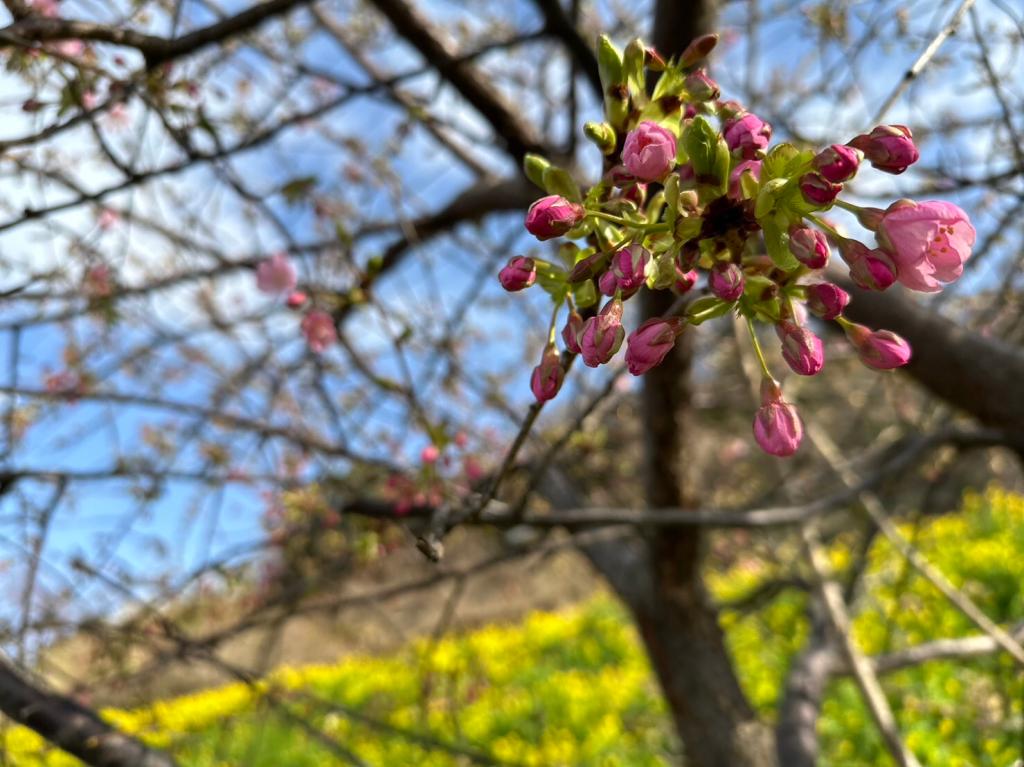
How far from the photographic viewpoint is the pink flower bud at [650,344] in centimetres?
71

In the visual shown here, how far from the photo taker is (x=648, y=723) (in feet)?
14.8

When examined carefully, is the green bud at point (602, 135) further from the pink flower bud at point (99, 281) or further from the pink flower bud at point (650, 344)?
the pink flower bud at point (99, 281)

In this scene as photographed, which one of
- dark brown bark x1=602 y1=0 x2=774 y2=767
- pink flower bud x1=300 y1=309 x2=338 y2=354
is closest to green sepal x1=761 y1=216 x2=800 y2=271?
pink flower bud x1=300 y1=309 x2=338 y2=354

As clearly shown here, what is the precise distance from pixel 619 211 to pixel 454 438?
89 cm

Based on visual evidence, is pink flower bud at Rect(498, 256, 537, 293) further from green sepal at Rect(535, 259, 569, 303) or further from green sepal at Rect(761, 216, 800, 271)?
green sepal at Rect(761, 216, 800, 271)

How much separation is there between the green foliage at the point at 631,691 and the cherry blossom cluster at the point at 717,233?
5.55 feet

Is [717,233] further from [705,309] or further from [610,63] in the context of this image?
[610,63]

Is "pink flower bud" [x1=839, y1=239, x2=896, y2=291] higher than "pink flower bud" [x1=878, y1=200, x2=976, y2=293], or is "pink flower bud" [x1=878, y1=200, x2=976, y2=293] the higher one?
"pink flower bud" [x1=878, y1=200, x2=976, y2=293]

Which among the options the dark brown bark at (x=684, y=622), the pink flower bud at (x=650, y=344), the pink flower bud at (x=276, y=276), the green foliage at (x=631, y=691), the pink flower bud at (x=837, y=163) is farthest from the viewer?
the green foliage at (x=631, y=691)

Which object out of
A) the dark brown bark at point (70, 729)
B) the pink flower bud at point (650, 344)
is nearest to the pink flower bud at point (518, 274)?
the pink flower bud at point (650, 344)

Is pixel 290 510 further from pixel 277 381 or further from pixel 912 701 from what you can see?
pixel 912 701

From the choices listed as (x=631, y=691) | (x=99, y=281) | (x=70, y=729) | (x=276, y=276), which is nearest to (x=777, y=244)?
(x=276, y=276)

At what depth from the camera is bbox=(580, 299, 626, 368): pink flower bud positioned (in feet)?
2.28

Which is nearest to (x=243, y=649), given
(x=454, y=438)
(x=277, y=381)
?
(x=277, y=381)
